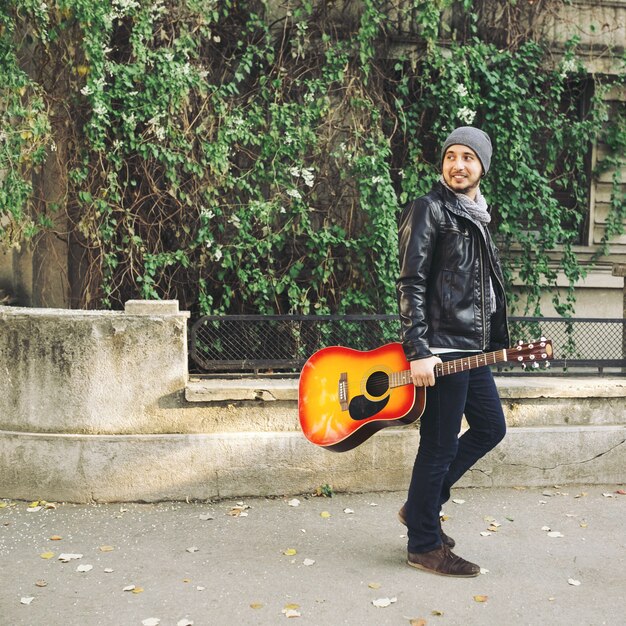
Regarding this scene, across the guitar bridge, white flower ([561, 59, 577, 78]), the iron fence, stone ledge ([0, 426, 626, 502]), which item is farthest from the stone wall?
white flower ([561, 59, 577, 78])

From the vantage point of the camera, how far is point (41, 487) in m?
5.11

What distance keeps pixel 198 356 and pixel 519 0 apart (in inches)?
186

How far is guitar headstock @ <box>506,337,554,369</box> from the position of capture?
3682 mm

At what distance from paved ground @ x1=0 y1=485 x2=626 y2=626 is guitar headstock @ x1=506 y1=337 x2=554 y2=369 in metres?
1.07

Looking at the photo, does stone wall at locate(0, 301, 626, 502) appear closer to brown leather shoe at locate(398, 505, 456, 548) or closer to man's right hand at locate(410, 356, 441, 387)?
brown leather shoe at locate(398, 505, 456, 548)

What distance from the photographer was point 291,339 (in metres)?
5.73

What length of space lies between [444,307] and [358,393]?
65cm

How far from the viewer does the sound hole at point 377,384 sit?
4.17 meters

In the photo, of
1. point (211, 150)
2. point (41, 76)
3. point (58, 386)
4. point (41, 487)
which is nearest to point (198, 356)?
point (58, 386)

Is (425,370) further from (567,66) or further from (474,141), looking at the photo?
(567,66)

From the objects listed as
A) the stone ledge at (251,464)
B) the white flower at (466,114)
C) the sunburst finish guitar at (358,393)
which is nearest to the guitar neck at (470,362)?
the sunburst finish guitar at (358,393)

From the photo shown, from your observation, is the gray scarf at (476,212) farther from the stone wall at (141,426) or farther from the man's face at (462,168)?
the stone wall at (141,426)

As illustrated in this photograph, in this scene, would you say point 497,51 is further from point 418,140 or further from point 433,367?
point 433,367

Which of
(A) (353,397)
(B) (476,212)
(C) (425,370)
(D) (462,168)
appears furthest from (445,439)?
(D) (462,168)
